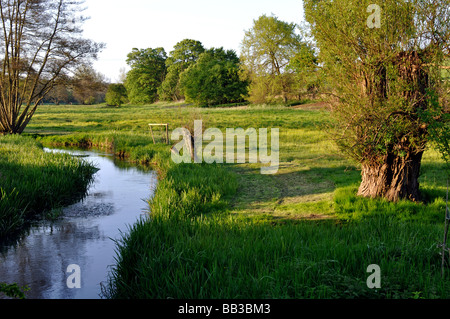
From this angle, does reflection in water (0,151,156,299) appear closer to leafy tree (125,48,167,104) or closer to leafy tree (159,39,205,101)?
leafy tree (159,39,205,101)

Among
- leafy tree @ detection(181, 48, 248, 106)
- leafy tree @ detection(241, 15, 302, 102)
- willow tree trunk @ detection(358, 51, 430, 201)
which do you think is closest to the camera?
willow tree trunk @ detection(358, 51, 430, 201)

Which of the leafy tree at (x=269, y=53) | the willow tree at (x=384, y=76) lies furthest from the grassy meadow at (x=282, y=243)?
the leafy tree at (x=269, y=53)

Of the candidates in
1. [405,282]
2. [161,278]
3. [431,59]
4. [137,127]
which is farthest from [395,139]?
[137,127]

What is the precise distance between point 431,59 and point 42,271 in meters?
7.41

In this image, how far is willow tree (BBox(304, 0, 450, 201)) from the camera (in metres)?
6.59

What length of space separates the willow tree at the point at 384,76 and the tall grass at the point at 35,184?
6.84 m

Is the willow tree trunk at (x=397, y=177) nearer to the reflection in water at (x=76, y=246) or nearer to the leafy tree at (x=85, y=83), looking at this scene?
the reflection in water at (x=76, y=246)

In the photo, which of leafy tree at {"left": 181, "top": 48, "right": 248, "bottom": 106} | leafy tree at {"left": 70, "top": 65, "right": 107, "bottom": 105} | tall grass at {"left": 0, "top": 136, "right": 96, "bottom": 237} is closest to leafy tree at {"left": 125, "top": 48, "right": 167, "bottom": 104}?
leafy tree at {"left": 181, "top": 48, "right": 248, "bottom": 106}

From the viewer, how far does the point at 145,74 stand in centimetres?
7531

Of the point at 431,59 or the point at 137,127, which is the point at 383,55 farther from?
the point at 137,127

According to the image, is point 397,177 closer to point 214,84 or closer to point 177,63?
point 214,84

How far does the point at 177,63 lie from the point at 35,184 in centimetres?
6604

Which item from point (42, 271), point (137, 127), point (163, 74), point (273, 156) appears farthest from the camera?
point (163, 74)

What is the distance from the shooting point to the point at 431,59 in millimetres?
6586
